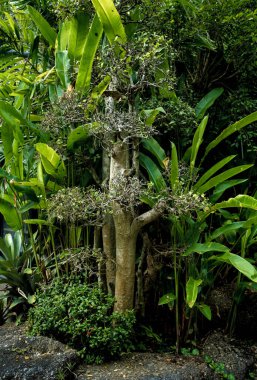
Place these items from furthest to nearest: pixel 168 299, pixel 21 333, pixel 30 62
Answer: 1. pixel 30 62
2. pixel 21 333
3. pixel 168 299

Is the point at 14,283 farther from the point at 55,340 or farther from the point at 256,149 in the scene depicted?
the point at 256,149

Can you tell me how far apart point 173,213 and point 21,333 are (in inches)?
59.9

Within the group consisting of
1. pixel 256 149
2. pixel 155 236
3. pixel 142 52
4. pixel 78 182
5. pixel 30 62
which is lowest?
pixel 155 236

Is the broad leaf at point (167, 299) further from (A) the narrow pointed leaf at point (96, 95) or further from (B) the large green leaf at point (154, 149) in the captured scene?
(A) the narrow pointed leaf at point (96, 95)

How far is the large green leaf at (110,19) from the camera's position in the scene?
2461 millimetres

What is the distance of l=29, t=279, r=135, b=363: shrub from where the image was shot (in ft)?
8.30

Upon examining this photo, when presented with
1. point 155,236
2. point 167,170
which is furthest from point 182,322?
point 167,170

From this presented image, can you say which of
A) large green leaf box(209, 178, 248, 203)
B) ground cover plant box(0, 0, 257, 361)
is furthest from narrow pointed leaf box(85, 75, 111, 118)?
large green leaf box(209, 178, 248, 203)

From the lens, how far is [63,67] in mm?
2992

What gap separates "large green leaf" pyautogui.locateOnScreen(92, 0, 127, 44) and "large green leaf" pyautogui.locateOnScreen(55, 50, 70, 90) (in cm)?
53

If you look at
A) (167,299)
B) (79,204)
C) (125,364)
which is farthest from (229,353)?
(79,204)

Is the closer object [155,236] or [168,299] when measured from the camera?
[168,299]

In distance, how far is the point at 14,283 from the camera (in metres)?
3.32

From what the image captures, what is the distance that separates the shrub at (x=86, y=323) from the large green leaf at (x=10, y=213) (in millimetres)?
730
